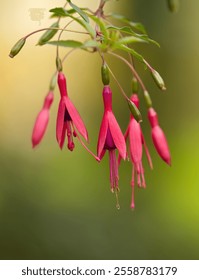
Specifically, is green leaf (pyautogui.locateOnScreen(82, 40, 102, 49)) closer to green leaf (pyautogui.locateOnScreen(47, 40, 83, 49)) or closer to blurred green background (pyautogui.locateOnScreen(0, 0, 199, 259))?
green leaf (pyautogui.locateOnScreen(47, 40, 83, 49))

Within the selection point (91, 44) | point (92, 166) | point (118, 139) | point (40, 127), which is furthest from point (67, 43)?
point (92, 166)

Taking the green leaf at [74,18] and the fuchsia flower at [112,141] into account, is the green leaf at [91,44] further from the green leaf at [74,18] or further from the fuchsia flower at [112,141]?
the fuchsia flower at [112,141]

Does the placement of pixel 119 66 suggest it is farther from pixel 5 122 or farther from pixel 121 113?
pixel 5 122

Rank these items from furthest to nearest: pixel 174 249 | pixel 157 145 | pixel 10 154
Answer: pixel 10 154, pixel 174 249, pixel 157 145

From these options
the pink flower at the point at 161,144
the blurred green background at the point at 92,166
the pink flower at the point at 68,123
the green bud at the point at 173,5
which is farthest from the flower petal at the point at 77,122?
the blurred green background at the point at 92,166

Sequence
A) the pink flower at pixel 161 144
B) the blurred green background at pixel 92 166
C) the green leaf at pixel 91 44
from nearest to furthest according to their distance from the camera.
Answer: the green leaf at pixel 91 44 < the pink flower at pixel 161 144 < the blurred green background at pixel 92 166

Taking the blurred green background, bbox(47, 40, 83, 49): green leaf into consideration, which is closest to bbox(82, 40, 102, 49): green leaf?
bbox(47, 40, 83, 49): green leaf

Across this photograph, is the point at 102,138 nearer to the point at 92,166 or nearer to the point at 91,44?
the point at 91,44

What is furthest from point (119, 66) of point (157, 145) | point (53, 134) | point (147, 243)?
point (157, 145)
